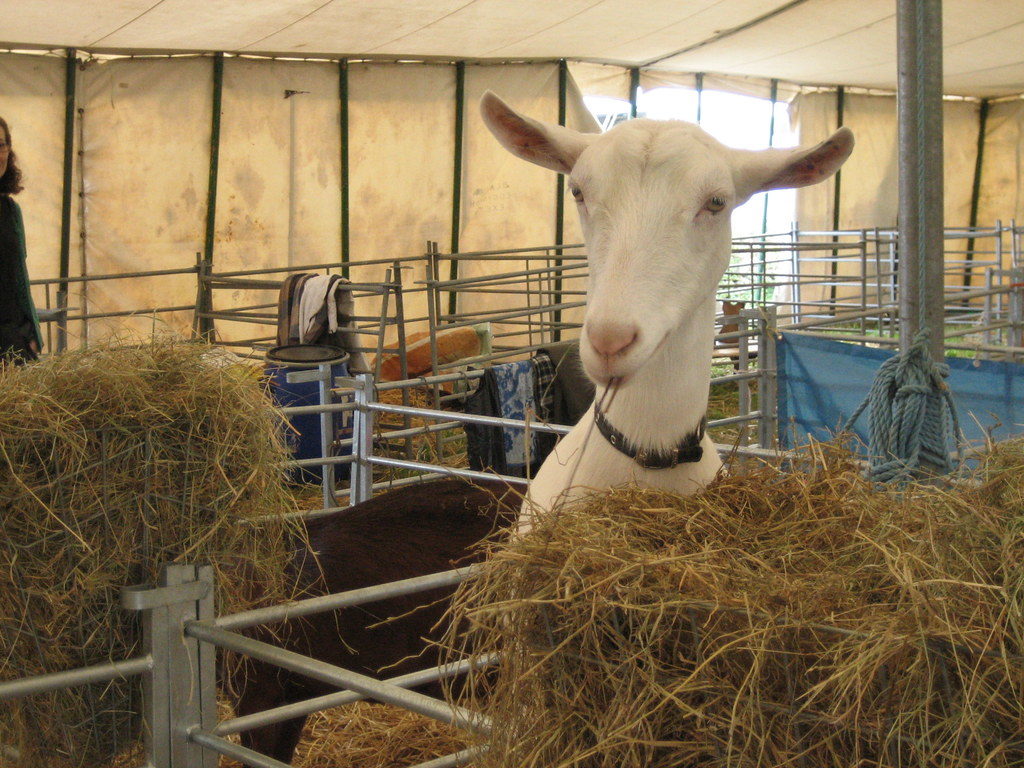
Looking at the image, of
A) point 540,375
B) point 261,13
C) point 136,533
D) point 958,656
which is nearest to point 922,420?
point 958,656

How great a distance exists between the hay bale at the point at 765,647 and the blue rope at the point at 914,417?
0.67 m

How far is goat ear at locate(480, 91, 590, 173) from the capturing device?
2.05 metres

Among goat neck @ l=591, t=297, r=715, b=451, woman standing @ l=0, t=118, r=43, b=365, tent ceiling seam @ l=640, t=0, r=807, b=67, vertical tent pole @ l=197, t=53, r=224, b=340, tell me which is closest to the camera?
goat neck @ l=591, t=297, r=715, b=451

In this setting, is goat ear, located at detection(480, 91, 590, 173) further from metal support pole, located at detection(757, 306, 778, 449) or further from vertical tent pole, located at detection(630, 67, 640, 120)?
vertical tent pole, located at detection(630, 67, 640, 120)

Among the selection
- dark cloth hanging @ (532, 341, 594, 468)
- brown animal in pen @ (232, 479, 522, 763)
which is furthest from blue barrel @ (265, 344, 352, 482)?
brown animal in pen @ (232, 479, 522, 763)

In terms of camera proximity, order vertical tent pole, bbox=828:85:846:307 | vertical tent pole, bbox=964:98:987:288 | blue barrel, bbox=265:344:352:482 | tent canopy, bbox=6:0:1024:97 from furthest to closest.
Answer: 1. vertical tent pole, bbox=964:98:987:288
2. vertical tent pole, bbox=828:85:846:307
3. tent canopy, bbox=6:0:1024:97
4. blue barrel, bbox=265:344:352:482

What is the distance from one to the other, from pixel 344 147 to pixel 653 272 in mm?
8277

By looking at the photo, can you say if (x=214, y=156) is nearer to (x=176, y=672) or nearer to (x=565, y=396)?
(x=565, y=396)

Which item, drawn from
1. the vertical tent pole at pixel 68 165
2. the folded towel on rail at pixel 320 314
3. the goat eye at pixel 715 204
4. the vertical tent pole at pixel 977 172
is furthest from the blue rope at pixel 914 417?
the vertical tent pole at pixel 977 172

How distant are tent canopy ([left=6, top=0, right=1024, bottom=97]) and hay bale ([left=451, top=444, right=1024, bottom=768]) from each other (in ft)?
19.8

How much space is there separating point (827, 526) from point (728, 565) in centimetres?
30

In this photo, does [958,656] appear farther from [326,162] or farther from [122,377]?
[326,162]

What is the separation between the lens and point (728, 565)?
4.04ft

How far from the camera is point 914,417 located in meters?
1.97
